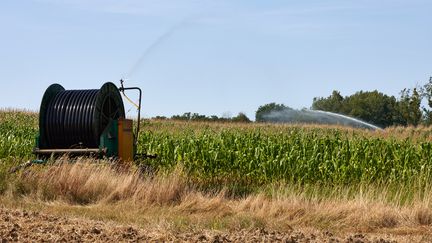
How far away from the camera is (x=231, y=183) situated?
54.9ft

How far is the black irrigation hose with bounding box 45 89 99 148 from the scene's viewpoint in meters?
14.7

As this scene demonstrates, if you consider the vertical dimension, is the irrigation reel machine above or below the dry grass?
above

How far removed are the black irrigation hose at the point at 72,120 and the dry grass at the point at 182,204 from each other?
723 millimetres

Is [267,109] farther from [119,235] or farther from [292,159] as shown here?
[119,235]

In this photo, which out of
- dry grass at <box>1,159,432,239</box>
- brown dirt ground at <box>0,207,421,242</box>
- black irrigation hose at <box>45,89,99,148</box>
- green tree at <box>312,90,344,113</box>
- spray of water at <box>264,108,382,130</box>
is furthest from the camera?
green tree at <box>312,90,344,113</box>

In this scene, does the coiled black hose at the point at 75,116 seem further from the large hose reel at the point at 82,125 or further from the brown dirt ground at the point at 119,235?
the brown dirt ground at the point at 119,235

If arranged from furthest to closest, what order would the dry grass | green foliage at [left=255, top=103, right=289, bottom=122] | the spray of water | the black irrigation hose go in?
green foliage at [left=255, top=103, right=289, bottom=122] → the spray of water → the black irrigation hose → the dry grass

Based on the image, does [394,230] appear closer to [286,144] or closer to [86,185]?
[86,185]

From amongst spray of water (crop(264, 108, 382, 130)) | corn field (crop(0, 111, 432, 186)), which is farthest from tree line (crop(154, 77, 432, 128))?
corn field (crop(0, 111, 432, 186))

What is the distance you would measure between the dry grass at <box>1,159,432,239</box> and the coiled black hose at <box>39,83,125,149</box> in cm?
75

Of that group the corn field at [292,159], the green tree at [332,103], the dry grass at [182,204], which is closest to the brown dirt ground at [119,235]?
the dry grass at [182,204]

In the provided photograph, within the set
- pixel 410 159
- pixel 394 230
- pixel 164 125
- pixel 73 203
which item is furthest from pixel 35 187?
pixel 164 125

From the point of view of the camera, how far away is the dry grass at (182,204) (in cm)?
1095

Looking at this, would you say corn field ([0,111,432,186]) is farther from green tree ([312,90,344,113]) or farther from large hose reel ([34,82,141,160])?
green tree ([312,90,344,113])
